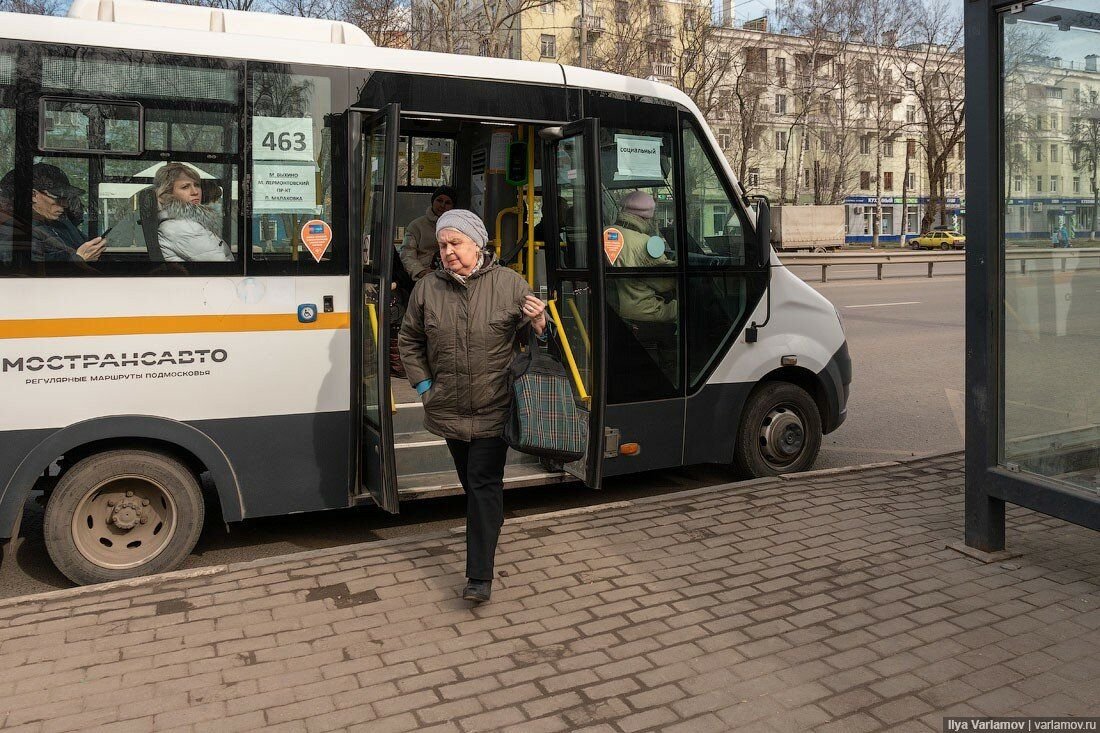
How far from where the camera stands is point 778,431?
23.1 ft

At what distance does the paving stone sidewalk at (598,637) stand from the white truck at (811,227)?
52624 millimetres

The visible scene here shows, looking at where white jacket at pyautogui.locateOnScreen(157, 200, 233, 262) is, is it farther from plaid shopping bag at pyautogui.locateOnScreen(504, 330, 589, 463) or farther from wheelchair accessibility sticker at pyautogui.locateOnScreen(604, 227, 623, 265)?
wheelchair accessibility sticker at pyautogui.locateOnScreen(604, 227, 623, 265)

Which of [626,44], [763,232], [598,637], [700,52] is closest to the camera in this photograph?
[598,637]

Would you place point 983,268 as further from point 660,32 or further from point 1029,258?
point 660,32

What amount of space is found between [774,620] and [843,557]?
3.24 feet

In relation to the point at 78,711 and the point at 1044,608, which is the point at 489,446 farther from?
the point at 1044,608

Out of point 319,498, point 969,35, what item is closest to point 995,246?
point 969,35

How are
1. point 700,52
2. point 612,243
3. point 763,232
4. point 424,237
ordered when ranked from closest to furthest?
1. point 612,243
2. point 763,232
3. point 424,237
4. point 700,52

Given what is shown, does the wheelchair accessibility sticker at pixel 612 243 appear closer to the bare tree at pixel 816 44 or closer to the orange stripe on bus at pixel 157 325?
the orange stripe on bus at pixel 157 325

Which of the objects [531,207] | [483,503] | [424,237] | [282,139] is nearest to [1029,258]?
[483,503]

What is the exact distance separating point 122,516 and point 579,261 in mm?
2911

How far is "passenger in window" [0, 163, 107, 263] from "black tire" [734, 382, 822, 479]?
4258 millimetres

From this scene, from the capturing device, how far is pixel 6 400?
15.7 feet

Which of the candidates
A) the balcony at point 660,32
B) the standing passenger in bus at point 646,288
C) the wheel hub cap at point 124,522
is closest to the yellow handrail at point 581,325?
the standing passenger in bus at point 646,288
